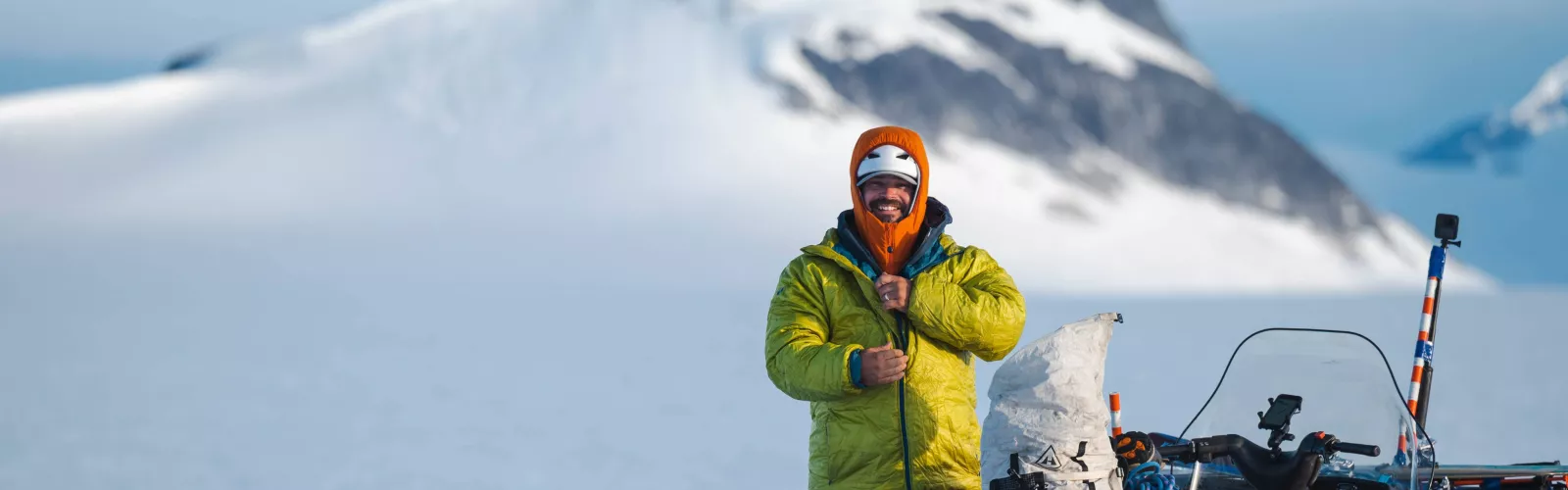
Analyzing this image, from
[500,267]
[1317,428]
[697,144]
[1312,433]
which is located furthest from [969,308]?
[697,144]

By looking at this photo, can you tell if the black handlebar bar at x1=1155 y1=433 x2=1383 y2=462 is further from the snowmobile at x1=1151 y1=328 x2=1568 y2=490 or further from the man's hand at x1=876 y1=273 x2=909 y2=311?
the man's hand at x1=876 y1=273 x2=909 y2=311

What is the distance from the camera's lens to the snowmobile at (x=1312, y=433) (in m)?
3.43

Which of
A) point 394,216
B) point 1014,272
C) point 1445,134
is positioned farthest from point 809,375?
point 1445,134

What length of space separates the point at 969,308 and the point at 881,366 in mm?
222

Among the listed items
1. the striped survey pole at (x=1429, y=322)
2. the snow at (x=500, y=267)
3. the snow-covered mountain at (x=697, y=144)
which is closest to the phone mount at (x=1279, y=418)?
the striped survey pole at (x=1429, y=322)

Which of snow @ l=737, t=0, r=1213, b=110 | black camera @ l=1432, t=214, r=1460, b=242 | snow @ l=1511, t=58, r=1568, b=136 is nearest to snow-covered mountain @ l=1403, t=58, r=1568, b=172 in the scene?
snow @ l=1511, t=58, r=1568, b=136

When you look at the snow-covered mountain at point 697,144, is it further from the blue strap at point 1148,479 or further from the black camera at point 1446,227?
the blue strap at point 1148,479

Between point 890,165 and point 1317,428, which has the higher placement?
point 890,165

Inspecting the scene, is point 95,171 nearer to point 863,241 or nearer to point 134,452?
point 134,452

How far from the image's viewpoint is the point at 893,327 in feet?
9.80

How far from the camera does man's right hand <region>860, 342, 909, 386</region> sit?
9.16ft

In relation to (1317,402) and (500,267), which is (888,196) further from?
(500,267)

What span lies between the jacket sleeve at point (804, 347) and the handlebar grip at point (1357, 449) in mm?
1303

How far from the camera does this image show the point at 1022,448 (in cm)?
307
